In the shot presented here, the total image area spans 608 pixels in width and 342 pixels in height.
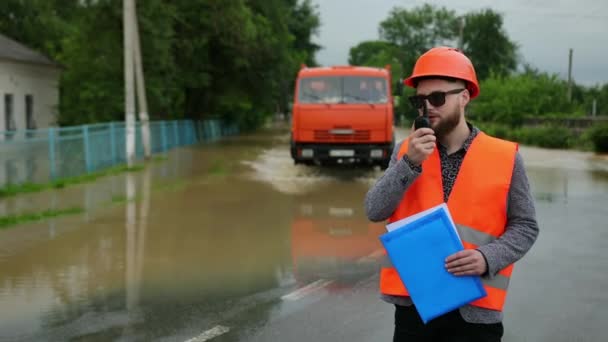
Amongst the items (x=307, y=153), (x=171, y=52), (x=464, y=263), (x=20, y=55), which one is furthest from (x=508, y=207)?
(x=20, y=55)

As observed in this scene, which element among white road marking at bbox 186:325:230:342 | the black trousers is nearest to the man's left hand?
the black trousers

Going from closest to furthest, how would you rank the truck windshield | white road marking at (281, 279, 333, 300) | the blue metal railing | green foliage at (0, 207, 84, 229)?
white road marking at (281, 279, 333, 300) < green foliage at (0, 207, 84, 229) < the blue metal railing < the truck windshield

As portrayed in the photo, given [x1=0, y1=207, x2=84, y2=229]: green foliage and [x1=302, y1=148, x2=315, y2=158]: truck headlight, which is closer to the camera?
[x1=0, y1=207, x2=84, y2=229]: green foliage

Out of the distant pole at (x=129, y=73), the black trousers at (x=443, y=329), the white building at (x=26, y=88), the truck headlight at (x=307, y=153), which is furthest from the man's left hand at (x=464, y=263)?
the white building at (x=26, y=88)

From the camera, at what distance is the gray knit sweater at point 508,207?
114 inches

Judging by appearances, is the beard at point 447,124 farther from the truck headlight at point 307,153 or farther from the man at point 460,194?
the truck headlight at point 307,153

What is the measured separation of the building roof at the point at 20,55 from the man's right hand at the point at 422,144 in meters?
34.6

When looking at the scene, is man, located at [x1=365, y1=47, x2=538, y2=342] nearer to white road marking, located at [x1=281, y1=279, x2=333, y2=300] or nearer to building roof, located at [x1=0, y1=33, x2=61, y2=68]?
white road marking, located at [x1=281, y1=279, x2=333, y2=300]

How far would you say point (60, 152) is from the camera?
1634 centimetres

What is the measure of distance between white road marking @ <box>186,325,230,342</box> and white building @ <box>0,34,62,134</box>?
29.8 m

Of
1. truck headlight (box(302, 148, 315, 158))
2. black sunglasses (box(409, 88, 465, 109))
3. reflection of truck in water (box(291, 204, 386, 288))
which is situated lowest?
reflection of truck in water (box(291, 204, 386, 288))

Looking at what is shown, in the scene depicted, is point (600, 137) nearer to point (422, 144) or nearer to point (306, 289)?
point (306, 289)

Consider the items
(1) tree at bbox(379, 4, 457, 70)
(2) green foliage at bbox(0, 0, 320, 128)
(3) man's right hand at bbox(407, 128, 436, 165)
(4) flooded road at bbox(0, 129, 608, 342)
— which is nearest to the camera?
(3) man's right hand at bbox(407, 128, 436, 165)

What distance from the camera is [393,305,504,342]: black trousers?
9.71 feet
